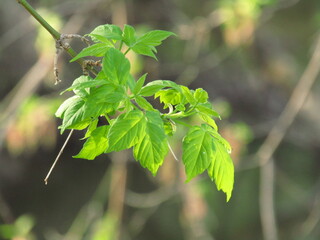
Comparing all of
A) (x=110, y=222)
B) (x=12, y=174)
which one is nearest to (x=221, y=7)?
(x=110, y=222)

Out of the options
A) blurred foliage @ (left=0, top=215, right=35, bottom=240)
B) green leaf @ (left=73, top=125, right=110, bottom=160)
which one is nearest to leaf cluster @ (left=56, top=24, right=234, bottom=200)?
green leaf @ (left=73, top=125, right=110, bottom=160)

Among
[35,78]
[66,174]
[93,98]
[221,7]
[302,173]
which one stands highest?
[93,98]

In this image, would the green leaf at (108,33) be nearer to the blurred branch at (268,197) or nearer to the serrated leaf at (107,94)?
the serrated leaf at (107,94)

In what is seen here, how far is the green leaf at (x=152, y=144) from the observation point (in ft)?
2.97

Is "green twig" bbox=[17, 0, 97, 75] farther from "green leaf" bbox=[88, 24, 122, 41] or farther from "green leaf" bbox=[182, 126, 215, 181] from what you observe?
"green leaf" bbox=[182, 126, 215, 181]

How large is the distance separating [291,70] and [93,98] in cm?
294

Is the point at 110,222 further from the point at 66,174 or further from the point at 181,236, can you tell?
the point at 181,236

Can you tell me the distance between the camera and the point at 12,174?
4.52 m

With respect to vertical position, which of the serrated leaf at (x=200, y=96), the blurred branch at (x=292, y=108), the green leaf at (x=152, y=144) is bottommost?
the blurred branch at (x=292, y=108)

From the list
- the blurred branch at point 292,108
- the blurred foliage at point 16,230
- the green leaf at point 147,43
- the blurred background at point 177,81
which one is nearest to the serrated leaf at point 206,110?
the green leaf at point 147,43

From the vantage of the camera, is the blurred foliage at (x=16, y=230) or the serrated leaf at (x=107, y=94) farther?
the blurred foliage at (x=16, y=230)

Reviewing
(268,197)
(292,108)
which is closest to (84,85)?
(292,108)

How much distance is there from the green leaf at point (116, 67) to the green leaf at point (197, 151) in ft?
0.41

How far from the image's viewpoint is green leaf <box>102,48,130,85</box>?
0.93 m
